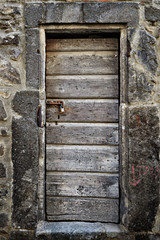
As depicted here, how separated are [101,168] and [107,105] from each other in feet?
2.06

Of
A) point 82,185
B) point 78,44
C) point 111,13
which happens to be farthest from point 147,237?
point 111,13

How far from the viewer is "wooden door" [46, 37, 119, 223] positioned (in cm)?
188

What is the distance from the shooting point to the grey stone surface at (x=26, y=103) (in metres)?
1.76

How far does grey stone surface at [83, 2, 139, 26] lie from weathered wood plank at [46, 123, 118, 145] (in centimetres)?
97

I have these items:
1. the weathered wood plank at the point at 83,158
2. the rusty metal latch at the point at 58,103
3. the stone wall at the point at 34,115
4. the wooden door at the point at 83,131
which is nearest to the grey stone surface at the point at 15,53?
the stone wall at the point at 34,115

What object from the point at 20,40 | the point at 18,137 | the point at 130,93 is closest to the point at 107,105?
the point at 130,93

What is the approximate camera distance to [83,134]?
1.89 m

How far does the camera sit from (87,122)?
6.26 ft

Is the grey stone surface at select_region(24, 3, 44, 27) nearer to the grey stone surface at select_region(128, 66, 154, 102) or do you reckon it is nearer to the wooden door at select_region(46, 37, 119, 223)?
the wooden door at select_region(46, 37, 119, 223)

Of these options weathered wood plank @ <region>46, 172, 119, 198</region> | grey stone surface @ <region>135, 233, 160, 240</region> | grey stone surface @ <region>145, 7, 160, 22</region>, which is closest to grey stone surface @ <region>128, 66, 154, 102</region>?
grey stone surface @ <region>145, 7, 160, 22</region>

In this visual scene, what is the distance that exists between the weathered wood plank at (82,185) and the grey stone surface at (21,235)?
1.25ft

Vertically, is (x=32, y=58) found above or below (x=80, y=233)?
above

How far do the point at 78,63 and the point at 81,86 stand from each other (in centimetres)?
23

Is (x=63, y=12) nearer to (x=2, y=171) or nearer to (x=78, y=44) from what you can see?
(x=78, y=44)
